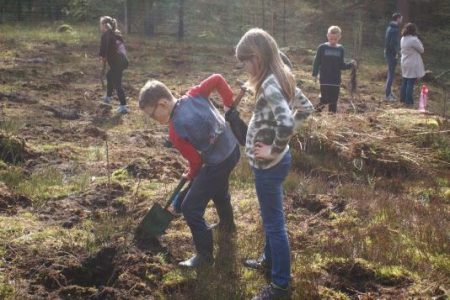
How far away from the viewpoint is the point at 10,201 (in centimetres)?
579

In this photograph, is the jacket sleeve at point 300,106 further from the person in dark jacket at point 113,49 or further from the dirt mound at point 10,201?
the person in dark jacket at point 113,49

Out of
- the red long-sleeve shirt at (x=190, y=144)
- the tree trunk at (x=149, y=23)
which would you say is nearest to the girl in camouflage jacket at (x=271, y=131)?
the red long-sleeve shirt at (x=190, y=144)

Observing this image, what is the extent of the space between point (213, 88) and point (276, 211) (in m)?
1.33

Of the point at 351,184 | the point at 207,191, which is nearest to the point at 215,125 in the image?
the point at 207,191

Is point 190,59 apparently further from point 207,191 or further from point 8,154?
point 207,191

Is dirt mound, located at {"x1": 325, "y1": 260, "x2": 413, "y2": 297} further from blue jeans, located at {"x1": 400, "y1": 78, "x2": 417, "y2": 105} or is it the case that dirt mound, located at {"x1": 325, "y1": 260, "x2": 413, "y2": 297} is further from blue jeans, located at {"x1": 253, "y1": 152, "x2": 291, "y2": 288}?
blue jeans, located at {"x1": 400, "y1": 78, "x2": 417, "y2": 105}

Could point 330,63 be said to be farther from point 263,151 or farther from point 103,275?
point 103,275

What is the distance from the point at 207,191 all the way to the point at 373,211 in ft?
7.77

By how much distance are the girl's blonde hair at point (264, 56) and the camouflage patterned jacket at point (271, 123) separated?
1.9 inches

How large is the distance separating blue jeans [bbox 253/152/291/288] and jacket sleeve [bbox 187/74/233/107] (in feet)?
3.26

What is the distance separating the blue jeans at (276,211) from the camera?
12.1 ft

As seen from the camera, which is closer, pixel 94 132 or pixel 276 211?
pixel 276 211

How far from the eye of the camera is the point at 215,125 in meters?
4.36

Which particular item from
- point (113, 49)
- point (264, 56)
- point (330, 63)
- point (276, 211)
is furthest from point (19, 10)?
point (276, 211)
